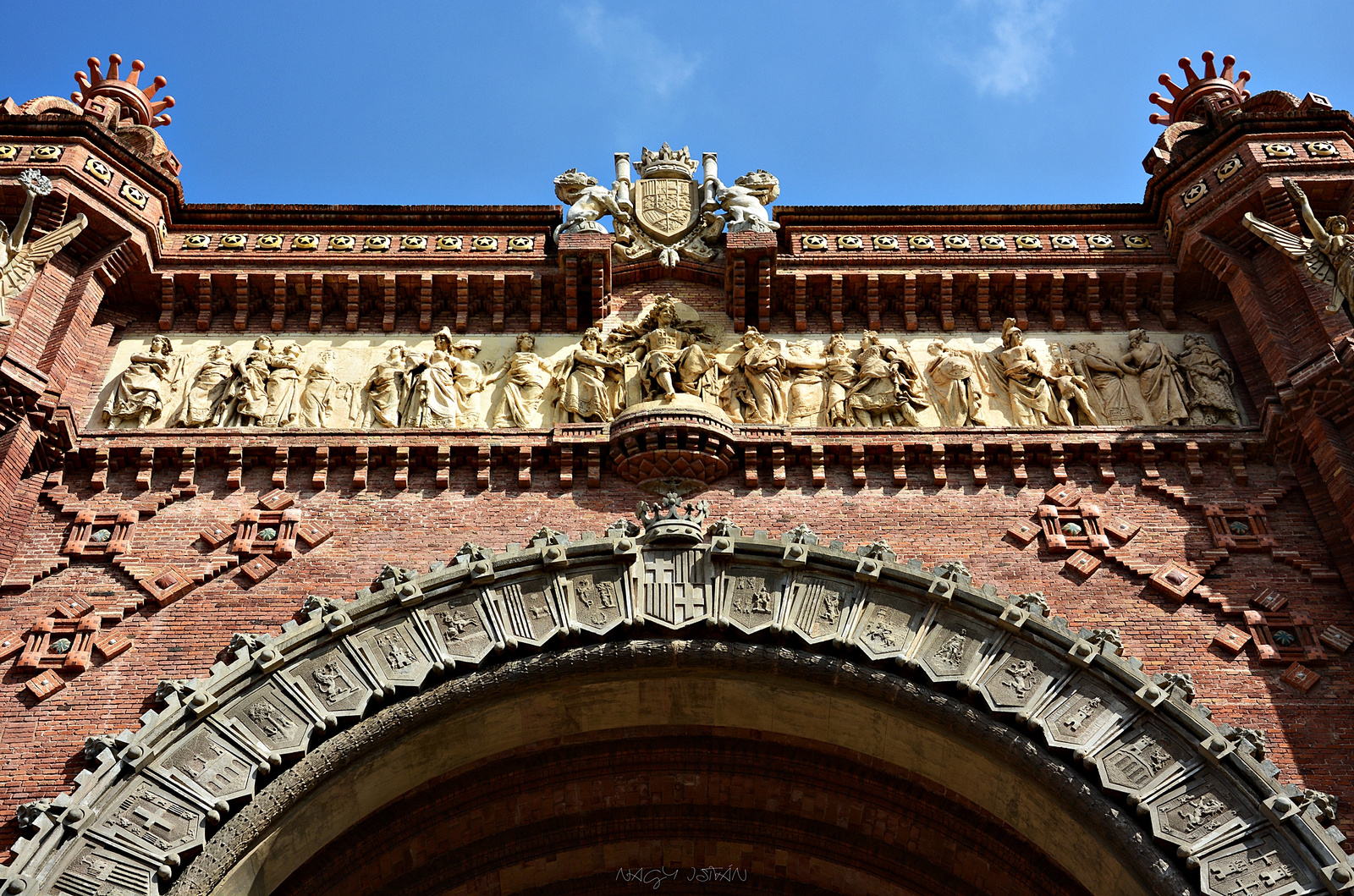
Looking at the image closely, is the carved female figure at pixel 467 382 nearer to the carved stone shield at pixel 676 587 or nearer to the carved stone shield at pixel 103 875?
the carved stone shield at pixel 676 587

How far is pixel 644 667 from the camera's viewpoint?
1112 cm

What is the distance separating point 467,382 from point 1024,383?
18.0 feet

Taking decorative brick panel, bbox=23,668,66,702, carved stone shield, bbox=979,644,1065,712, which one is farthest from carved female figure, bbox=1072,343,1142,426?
decorative brick panel, bbox=23,668,66,702

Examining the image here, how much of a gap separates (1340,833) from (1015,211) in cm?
765

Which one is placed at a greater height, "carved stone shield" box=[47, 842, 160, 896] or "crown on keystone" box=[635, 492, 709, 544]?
"crown on keystone" box=[635, 492, 709, 544]

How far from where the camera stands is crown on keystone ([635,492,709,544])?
11.6 meters

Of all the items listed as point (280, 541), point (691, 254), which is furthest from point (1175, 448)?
point (280, 541)

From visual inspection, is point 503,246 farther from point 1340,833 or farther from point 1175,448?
point 1340,833

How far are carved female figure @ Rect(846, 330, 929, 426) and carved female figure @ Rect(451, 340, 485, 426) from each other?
3.62 meters

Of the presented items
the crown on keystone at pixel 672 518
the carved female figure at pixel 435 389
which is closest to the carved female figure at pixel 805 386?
the crown on keystone at pixel 672 518

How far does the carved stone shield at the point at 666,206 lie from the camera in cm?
1483

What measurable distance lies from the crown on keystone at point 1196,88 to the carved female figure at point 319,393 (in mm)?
10073

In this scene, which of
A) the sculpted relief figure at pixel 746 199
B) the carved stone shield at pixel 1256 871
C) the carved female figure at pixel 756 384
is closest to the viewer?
the carved stone shield at pixel 1256 871

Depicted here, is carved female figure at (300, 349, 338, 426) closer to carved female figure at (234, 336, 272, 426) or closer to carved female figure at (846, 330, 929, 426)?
carved female figure at (234, 336, 272, 426)
